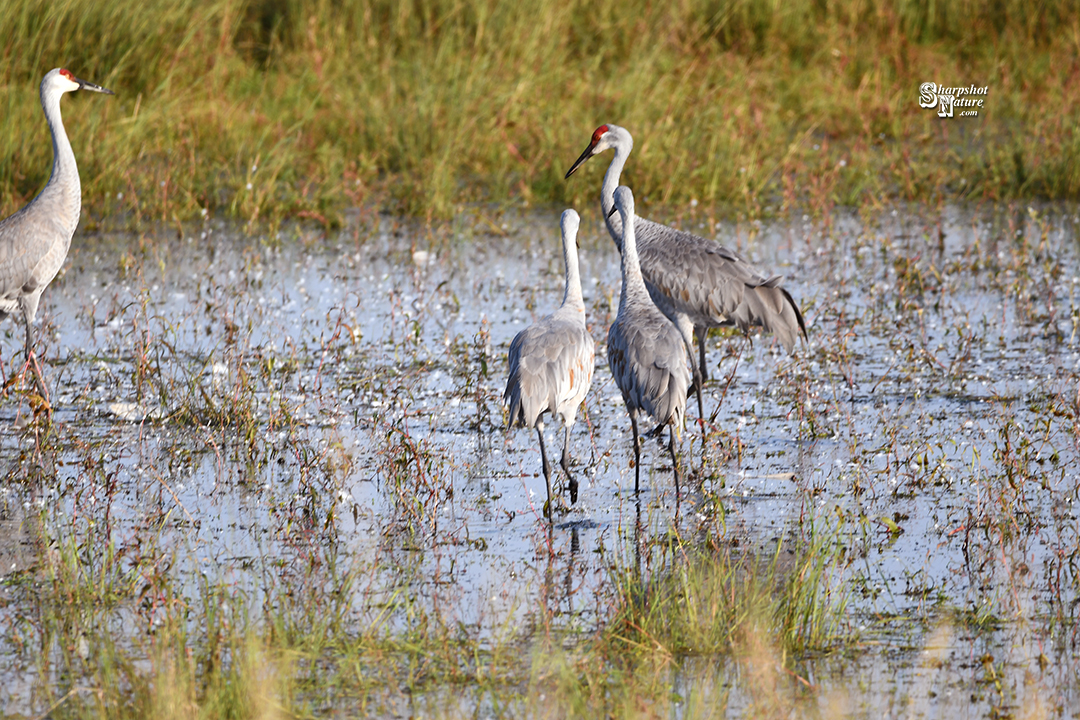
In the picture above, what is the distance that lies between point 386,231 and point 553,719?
26.3ft

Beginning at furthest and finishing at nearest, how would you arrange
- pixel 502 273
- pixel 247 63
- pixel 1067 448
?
pixel 247 63 → pixel 502 273 → pixel 1067 448

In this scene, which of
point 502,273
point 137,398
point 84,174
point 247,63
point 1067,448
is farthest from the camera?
point 247,63

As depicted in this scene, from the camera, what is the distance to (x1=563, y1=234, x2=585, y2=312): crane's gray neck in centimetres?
682

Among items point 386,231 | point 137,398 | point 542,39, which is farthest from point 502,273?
point 542,39

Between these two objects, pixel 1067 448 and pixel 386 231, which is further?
pixel 386 231

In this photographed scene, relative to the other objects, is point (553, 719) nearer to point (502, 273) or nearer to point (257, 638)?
point (257, 638)

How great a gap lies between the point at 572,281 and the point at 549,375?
3.04 feet

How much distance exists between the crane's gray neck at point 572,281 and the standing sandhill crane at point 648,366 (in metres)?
0.22

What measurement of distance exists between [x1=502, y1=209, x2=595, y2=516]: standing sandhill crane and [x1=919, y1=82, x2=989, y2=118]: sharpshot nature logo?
8.41 m

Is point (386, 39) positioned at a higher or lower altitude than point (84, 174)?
higher

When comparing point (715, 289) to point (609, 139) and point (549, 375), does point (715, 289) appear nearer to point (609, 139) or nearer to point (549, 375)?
point (549, 375)

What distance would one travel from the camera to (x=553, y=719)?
3996 mm

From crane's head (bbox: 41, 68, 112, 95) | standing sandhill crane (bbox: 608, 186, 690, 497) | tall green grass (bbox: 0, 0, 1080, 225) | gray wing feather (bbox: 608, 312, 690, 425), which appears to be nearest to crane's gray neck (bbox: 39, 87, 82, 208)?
crane's head (bbox: 41, 68, 112, 95)

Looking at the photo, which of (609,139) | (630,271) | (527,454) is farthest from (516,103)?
(527,454)
